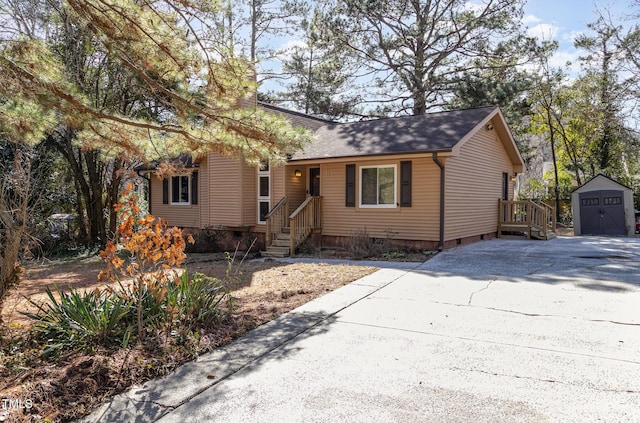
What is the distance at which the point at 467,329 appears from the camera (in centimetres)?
465

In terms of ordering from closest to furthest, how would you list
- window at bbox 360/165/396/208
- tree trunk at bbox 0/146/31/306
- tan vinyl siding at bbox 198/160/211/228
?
tree trunk at bbox 0/146/31/306
window at bbox 360/165/396/208
tan vinyl siding at bbox 198/160/211/228

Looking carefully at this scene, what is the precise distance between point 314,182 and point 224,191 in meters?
2.97

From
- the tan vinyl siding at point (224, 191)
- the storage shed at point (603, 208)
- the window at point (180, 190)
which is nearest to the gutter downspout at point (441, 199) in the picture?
the tan vinyl siding at point (224, 191)

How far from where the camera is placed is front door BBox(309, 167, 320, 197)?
44.0 ft

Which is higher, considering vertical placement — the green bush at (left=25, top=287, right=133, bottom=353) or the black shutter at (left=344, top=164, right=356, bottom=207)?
the black shutter at (left=344, top=164, right=356, bottom=207)

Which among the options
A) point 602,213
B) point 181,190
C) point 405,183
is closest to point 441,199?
point 405,183

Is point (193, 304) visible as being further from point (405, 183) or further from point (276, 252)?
point (405, 183)

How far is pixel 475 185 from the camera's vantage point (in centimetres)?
1289

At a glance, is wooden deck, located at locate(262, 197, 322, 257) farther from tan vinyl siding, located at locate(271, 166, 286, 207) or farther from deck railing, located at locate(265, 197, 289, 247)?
tan vinyl siding, located at locate(271, 166, 286, 207)

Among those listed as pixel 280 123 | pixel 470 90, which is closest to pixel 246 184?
pixel 280 123

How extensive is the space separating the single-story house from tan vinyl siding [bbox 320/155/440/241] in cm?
3

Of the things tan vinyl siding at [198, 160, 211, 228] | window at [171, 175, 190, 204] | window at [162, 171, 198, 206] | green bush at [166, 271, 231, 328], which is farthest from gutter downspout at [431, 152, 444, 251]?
window at [171, 175, 190, 204]

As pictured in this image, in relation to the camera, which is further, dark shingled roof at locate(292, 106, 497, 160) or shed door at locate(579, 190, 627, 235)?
shed door at locate(579, 190, 627, 235)

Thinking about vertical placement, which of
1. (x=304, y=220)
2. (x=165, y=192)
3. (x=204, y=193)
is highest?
(x=165, y=192)
